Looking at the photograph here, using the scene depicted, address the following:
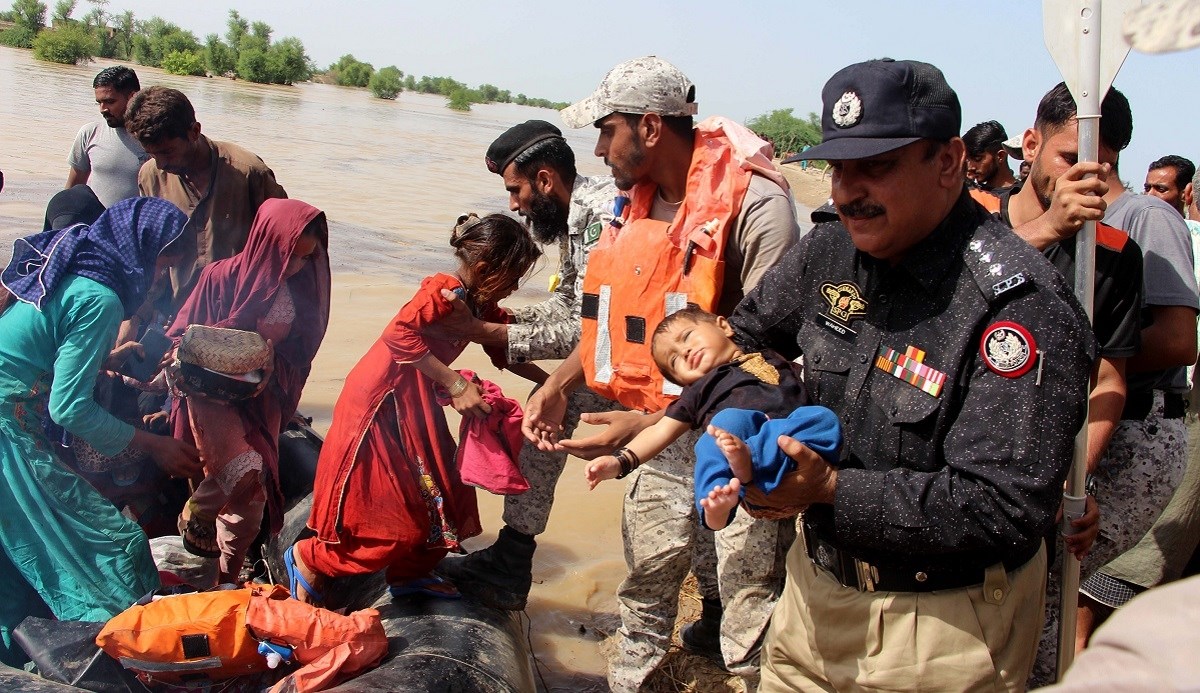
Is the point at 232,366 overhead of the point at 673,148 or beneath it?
beneath

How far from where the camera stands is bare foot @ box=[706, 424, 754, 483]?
187 cm

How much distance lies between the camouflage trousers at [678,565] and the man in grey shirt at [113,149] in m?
4.33

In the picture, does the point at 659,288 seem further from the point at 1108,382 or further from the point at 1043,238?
the point at 1108,382

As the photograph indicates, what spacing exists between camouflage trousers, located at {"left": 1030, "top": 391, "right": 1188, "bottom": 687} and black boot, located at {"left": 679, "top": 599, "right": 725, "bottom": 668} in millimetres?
1215

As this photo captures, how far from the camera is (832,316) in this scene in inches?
84.9

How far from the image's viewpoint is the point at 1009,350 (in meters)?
1.80

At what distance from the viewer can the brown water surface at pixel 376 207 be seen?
4.79 metres

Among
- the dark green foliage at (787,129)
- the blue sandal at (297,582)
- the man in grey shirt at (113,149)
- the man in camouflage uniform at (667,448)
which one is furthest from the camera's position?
the dark green foliage at (787,129)

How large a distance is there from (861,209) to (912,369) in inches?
13.2

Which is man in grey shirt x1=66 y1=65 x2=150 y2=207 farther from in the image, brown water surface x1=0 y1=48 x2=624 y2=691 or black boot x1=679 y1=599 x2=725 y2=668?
black boot x1=679 y1=599 x2=725 y2=668

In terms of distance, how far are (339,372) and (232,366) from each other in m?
4.12

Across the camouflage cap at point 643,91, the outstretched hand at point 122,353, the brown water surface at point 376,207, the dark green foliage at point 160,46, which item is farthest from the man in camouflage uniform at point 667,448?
the dark green foliage at point 160,46

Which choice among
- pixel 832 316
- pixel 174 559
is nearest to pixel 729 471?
pixel 832 316

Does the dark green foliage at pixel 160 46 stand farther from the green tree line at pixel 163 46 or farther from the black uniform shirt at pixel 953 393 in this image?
the black uniform shirt at pixel 953 393
